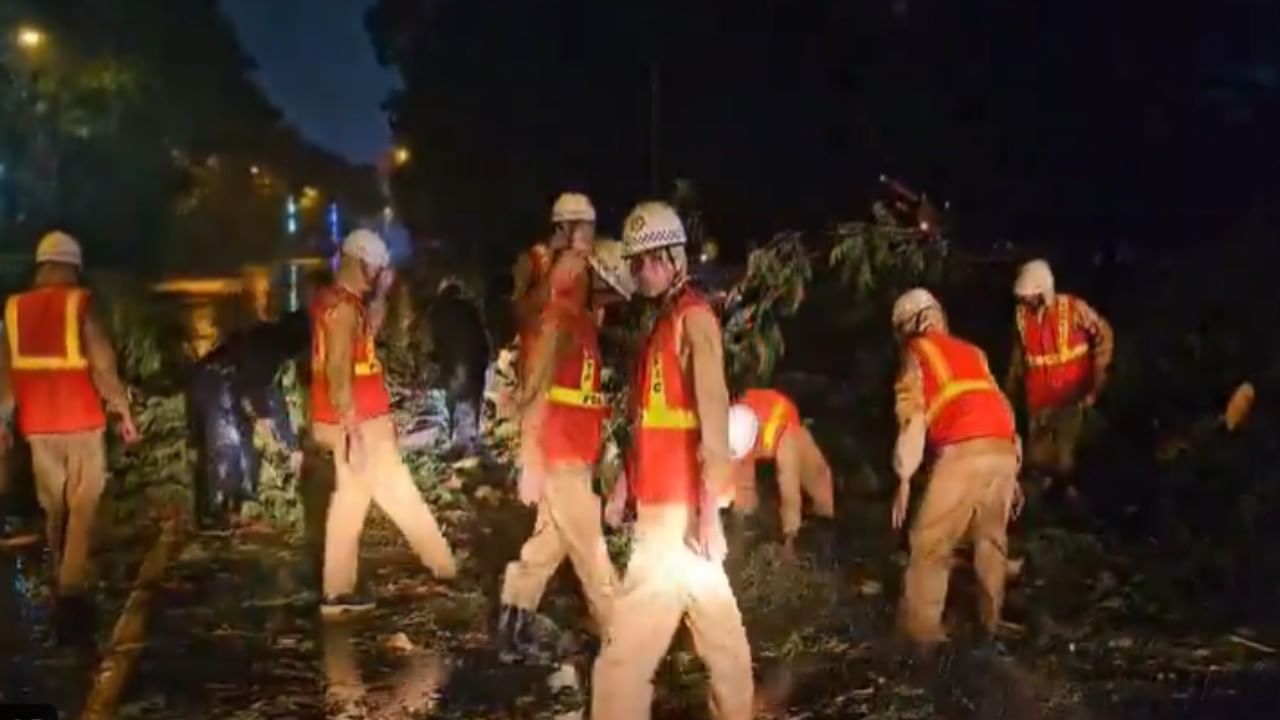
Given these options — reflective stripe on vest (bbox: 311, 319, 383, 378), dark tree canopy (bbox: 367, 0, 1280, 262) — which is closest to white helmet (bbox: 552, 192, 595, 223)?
reflective stripe on vest (bbox: 311, 319, 383, 378)

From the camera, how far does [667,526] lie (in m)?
6.00

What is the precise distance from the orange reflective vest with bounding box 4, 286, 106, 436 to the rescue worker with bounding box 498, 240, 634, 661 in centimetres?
218

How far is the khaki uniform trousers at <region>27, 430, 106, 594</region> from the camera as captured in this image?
8.32 meters

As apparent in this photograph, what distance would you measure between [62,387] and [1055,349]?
16.8 feet

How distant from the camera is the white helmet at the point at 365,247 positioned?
27.1 feet

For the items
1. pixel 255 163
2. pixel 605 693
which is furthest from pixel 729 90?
pixel 605 693

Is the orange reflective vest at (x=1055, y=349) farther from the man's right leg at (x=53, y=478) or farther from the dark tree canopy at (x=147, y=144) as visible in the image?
the man's right leg at (x=53, y=478)

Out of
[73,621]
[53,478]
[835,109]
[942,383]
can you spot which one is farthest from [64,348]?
[835,109]

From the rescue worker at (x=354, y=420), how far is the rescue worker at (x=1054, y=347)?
11.1ft

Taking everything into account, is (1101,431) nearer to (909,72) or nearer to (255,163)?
(909,72)

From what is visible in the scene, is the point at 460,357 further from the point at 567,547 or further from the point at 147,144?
the point at 567,547

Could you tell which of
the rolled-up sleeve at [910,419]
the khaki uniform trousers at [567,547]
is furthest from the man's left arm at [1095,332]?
the khaki uniform trousers at [567,547]

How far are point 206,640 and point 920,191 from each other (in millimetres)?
7106

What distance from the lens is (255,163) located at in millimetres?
13305
